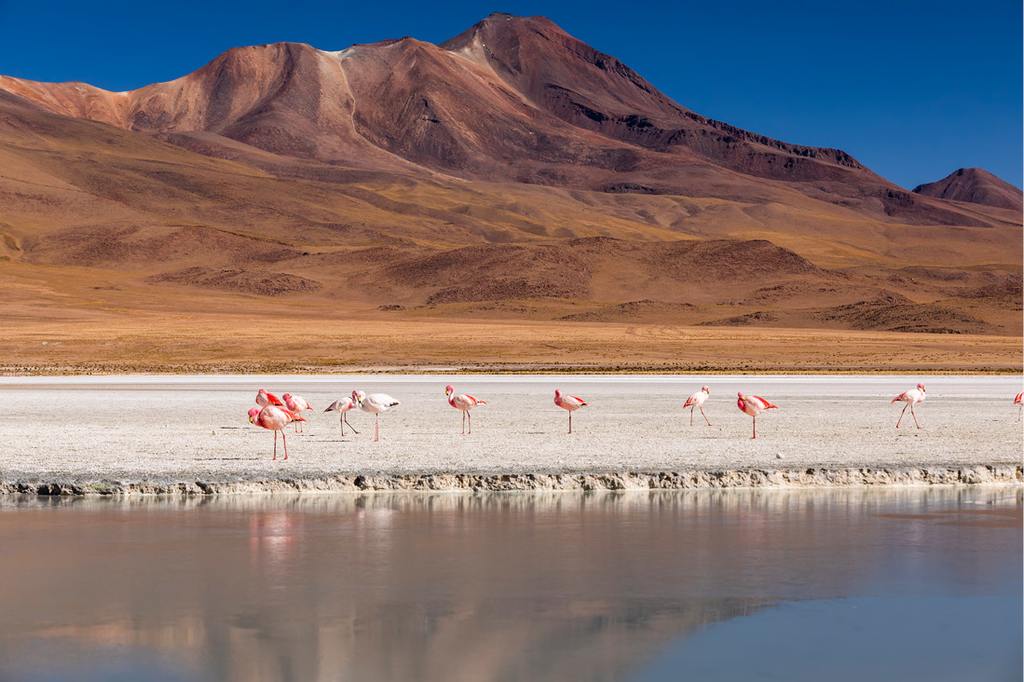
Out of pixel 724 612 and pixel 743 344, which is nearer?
pixel 724 612

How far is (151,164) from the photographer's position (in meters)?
182

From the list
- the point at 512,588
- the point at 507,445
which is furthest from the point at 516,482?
the point at 512,588

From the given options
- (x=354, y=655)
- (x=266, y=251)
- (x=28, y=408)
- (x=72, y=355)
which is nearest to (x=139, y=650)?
(x=354, y=655)

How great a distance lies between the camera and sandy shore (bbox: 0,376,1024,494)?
1459 cm

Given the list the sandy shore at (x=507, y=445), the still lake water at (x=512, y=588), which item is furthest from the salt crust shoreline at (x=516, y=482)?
the still lake water at (x=512, y=588)

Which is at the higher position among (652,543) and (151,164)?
(151,164)

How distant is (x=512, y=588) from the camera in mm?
9430

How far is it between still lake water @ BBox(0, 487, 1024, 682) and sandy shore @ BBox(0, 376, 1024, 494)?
87 centimetres

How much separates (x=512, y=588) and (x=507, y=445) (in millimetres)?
8438

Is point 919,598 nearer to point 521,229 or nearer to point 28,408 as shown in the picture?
point 28,408

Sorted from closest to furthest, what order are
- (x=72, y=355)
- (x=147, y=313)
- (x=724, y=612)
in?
(x=724, y=612), (x=72, y=355), (x=147, y=313)

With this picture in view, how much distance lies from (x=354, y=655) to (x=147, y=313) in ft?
253

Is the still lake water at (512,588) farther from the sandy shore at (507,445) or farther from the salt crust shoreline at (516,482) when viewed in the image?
the sandy shore at (507,445)

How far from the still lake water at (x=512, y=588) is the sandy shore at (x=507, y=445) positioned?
87cm
